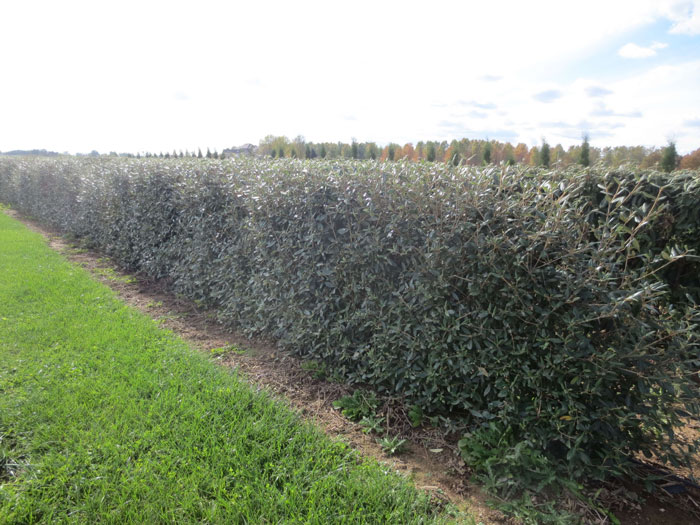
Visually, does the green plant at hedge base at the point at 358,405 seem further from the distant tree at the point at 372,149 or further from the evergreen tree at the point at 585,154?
the distant tree at the point at 372,149

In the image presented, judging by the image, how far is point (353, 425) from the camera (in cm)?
338

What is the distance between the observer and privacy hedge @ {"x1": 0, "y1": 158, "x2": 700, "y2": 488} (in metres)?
2.71

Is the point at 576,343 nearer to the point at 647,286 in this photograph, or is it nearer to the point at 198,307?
the point at 647,286

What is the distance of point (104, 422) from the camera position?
304 cm

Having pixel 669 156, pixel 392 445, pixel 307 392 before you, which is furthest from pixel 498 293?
pixel 669 156

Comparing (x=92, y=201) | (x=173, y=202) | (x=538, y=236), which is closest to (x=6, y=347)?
(x=173, y=202)

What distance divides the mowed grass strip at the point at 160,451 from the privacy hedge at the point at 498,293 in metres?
0.89

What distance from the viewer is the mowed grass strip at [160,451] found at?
7.81ft

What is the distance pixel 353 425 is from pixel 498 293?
1.53 m

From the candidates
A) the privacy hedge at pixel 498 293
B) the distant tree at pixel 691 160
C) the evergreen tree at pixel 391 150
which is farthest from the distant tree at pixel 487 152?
the privacy hedge at pixel 498 293

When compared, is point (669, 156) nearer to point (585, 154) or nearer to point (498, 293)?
point (585, 154)

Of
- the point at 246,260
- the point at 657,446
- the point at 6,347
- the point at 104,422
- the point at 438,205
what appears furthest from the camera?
the point at 246,260

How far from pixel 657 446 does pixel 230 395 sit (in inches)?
119

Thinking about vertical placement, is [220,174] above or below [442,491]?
above
